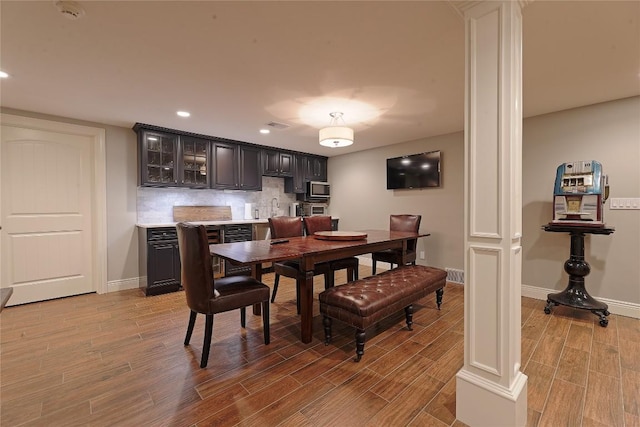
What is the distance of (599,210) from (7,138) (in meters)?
6.38

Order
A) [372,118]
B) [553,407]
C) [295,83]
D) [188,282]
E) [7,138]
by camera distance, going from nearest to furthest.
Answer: [553,407]
[188,282]
[295,83]
[7,138]
[372,118]

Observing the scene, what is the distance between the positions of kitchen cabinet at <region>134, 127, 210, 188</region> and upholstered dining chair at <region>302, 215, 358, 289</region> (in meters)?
1.79

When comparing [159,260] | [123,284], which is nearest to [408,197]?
[159,260]

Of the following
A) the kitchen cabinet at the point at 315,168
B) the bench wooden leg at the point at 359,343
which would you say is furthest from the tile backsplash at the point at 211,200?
the bench wooden leg at the point at 359,343

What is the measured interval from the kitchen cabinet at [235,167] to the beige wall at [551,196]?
262 centimetres

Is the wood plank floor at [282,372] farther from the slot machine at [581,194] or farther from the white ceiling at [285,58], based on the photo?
the white ceiling at [285,58]

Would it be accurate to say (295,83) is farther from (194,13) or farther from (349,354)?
(349,354)

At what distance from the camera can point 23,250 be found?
11.0 ft

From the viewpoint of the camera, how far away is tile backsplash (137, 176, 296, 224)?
4115 mm

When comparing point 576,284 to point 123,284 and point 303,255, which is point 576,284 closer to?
point 303,255

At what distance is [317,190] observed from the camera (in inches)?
230

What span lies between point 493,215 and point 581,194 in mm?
2266

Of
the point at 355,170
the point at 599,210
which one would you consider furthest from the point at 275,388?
the point at 355,170

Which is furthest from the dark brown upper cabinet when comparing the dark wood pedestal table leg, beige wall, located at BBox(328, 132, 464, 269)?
the dark wood pedestal table leg
